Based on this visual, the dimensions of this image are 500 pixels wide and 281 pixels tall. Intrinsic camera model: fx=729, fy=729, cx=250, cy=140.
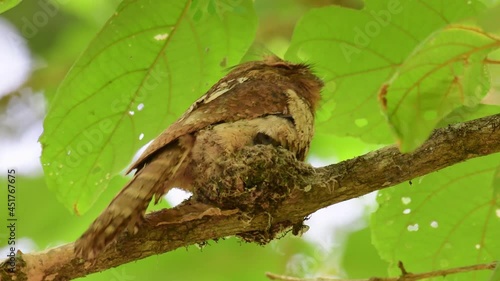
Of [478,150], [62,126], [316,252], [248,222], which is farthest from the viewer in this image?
[316,252]

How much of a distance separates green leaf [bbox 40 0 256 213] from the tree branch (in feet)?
1.83

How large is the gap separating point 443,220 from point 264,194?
113 centimetres

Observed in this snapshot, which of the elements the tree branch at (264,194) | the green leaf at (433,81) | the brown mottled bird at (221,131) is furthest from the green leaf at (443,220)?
the green leaf at (433,81)

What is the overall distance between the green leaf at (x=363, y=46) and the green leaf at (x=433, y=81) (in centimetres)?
81

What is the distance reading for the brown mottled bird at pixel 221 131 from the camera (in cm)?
259

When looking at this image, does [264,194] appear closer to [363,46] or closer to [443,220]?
[363,46]

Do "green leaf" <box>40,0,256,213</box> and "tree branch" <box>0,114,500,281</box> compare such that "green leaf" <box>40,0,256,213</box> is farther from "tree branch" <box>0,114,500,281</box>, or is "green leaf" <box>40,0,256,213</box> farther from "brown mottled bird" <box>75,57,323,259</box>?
"tree branch" <box>0,114,500,281</box>

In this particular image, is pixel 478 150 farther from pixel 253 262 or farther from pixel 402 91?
pixel 253 262

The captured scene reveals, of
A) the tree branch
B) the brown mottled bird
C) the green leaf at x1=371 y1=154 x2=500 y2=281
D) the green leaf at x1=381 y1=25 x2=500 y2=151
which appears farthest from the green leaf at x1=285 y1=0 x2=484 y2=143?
the green leaf at x1=381 y1=25 x2=500 y2=151

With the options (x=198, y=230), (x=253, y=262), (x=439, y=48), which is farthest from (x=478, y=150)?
(x=253, y=262)

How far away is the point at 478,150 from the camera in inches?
107

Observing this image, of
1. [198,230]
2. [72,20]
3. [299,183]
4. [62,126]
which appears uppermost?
[72,20]

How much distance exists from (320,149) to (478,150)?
8.77 feet

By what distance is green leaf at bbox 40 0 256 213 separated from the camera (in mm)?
3254
